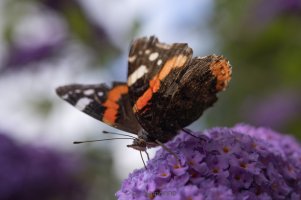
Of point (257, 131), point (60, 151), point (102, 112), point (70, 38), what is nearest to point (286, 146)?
point (257, 131)

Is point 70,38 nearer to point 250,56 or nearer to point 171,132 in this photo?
point 250,56

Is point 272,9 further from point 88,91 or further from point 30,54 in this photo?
point 88,91

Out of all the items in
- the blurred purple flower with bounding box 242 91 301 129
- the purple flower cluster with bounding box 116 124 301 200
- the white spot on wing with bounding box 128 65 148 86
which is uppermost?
the blurred purple flower with bounding box 242 91 301 129

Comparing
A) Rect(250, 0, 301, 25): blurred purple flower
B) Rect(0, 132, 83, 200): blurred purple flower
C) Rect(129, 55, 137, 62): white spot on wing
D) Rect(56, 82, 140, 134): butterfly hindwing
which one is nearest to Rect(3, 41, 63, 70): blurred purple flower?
Rect(0, 132, 83, 200): blurred purple flower

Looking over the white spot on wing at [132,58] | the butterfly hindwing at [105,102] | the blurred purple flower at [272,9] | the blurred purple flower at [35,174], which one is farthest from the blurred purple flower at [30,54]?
the white spot on wing at [132,58]

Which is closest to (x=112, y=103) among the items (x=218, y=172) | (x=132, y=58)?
(x=132, y=58)

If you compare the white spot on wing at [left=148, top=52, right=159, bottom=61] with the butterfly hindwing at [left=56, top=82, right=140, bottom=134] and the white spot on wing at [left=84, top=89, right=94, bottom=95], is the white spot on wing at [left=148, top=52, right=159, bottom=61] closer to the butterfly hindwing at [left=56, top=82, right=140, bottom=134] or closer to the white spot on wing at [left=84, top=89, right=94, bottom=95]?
the butterfly hindwing at [left=56, top=82, right=140, bottom=134]

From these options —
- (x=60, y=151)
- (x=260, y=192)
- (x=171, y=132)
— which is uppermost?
(x=60, y=151)
